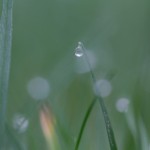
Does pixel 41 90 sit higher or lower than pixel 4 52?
lower

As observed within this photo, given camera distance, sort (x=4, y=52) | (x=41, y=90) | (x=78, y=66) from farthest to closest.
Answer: (x=78, y=66) → (x=41, y=90) → (x=4, y=52)

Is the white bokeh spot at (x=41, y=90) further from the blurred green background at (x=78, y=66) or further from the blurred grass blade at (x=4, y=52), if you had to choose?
the blurred grass blade at (x=4, y=52)

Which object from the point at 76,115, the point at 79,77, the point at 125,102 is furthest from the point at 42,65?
the point at 125,102

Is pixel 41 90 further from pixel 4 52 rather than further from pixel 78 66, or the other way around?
pixel 4 52

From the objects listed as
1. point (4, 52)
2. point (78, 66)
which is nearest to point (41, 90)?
point (78, 66)

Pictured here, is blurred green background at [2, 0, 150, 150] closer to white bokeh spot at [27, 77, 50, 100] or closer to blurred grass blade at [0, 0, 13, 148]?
white bokeh spot at [27, 77, 50, 100]

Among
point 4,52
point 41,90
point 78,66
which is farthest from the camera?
point 78,66

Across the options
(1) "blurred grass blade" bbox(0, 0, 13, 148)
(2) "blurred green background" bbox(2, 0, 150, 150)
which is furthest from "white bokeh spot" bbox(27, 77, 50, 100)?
(1) "blurred grass blade" bbox(0, 0, 13, 148)

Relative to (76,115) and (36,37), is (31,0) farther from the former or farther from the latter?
(76,115)
